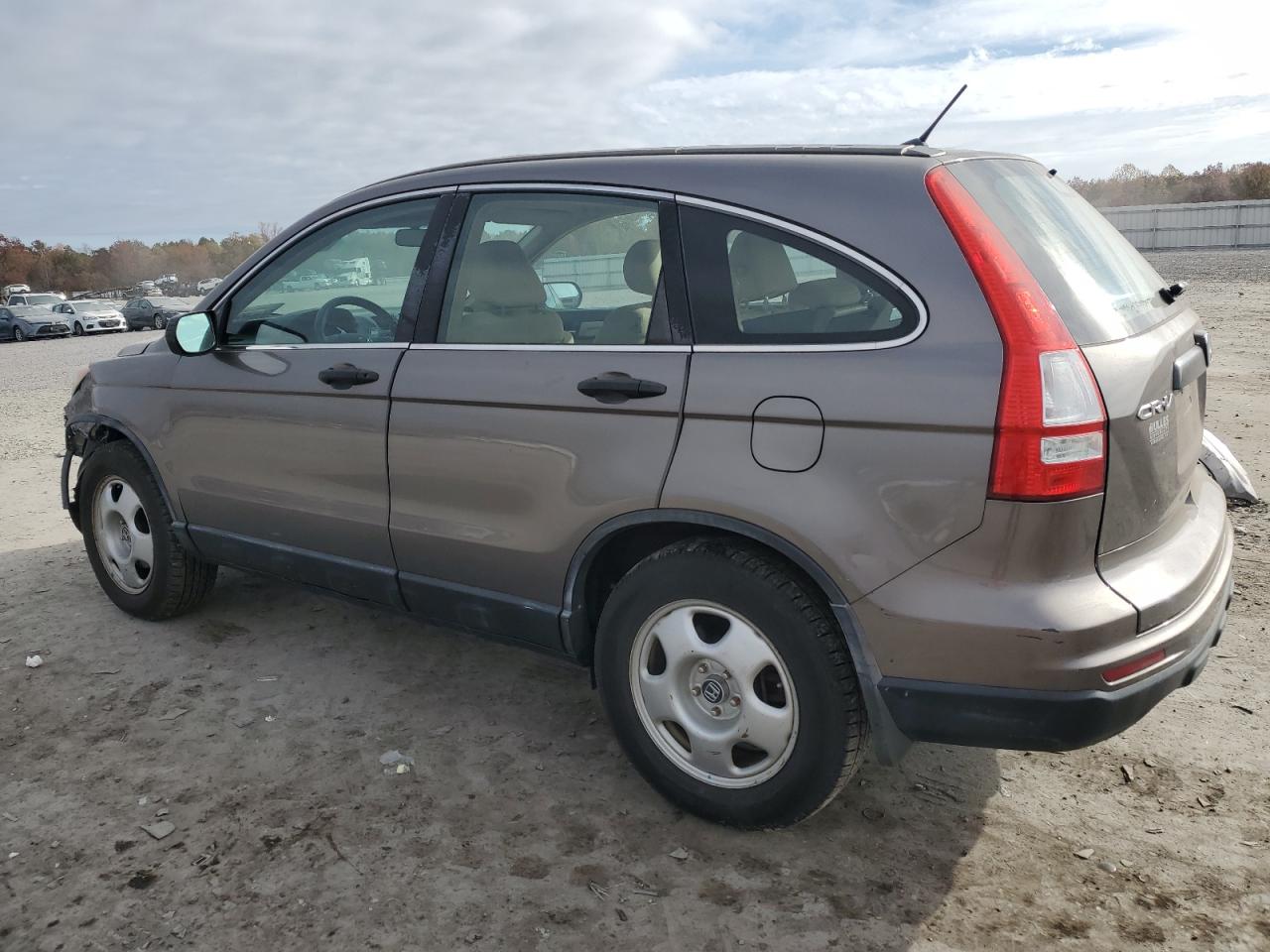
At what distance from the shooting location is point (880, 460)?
95.7 inches

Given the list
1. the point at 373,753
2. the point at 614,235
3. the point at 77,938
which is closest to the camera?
the point at 77,938

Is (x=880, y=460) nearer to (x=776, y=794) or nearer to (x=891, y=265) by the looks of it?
(x=891, y=265)

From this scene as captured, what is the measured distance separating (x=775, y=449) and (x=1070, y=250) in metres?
0.93

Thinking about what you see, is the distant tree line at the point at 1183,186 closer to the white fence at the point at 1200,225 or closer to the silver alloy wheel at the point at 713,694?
the white fence at the point at 1200,225

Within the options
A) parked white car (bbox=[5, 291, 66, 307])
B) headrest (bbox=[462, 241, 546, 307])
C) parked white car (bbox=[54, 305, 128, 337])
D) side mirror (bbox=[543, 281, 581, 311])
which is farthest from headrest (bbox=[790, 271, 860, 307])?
parked white car (bbox=[5, 291, 66, 307])

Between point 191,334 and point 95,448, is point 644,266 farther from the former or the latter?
point 95,448

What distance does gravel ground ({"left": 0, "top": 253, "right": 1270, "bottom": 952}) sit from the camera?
255 centimetres

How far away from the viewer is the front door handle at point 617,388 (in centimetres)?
280

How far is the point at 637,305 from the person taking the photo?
296 centimetres

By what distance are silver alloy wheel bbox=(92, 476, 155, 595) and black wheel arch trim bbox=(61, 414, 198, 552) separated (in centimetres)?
17

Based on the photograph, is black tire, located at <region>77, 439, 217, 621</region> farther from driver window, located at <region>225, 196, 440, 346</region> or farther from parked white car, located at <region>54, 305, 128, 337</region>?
parked white car, located at <region>54, 305, 128, 337</region>

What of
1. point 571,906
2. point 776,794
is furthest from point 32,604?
point 776,794

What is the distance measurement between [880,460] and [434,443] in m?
1.49

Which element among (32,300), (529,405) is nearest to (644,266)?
(529,405)
